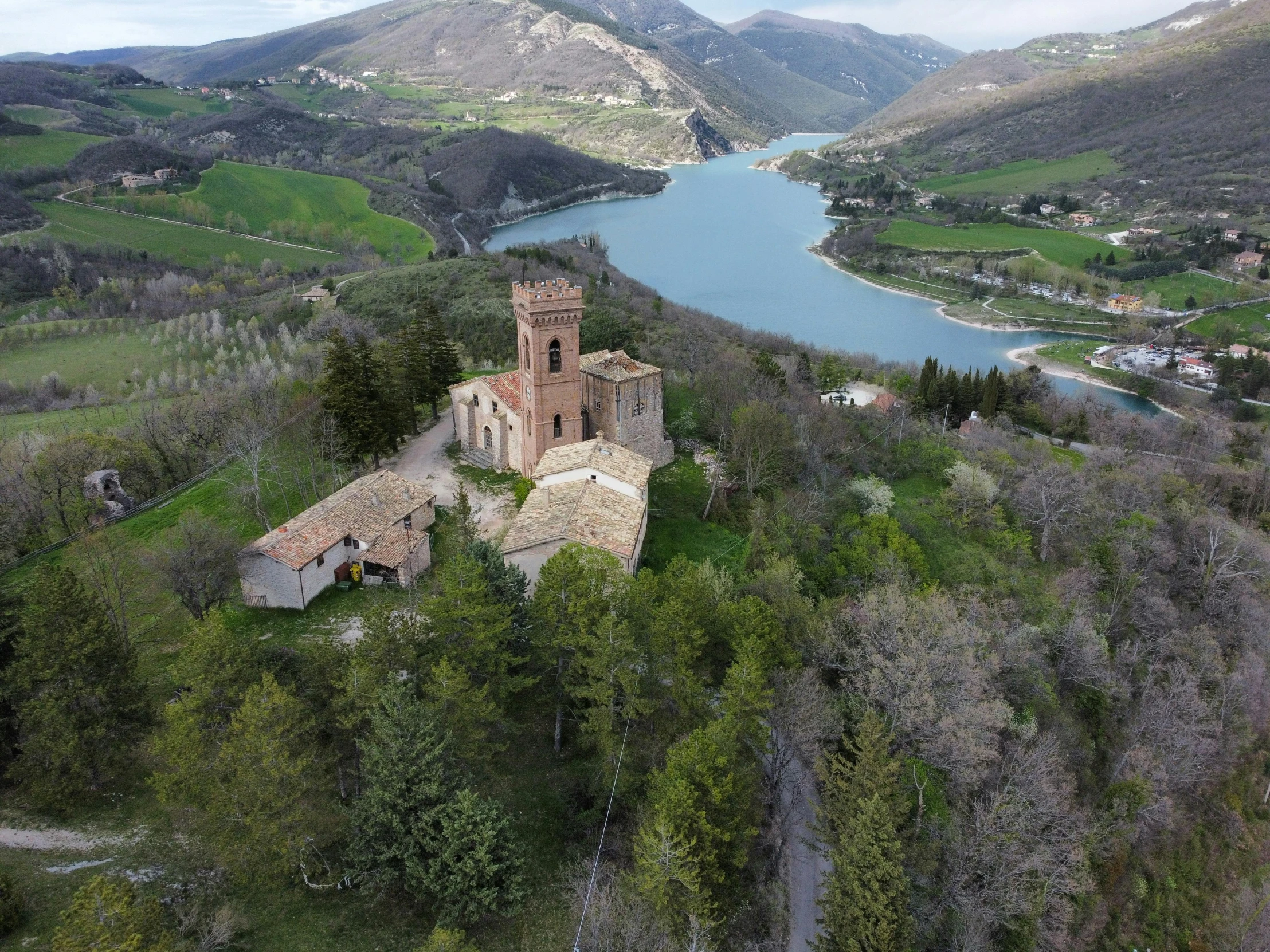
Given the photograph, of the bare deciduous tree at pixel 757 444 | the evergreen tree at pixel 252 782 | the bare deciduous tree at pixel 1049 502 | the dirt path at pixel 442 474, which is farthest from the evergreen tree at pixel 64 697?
the bare deciduous tree at pixel 1049 502

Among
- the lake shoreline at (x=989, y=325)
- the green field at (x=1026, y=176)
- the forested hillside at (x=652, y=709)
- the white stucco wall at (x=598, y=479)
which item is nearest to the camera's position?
the forested hillside at (x=652, y=709)

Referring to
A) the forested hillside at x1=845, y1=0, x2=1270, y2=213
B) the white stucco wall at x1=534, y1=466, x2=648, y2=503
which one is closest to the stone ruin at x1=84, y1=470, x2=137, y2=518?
the white stucco wall at x1=534, y1=466, x2=648, y2=503

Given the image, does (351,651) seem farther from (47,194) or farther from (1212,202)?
(1212,202)

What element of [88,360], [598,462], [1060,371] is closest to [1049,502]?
[598,462]

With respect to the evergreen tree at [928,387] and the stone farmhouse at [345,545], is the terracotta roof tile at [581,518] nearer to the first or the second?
the stone farmhouse at [345,545]

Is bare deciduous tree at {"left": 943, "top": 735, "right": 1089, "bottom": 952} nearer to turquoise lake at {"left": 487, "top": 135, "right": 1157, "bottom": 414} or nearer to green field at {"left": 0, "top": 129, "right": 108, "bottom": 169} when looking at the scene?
turquoise lake at {"left": 487, "top": 135, "right": 1157, "bottom": 414}
